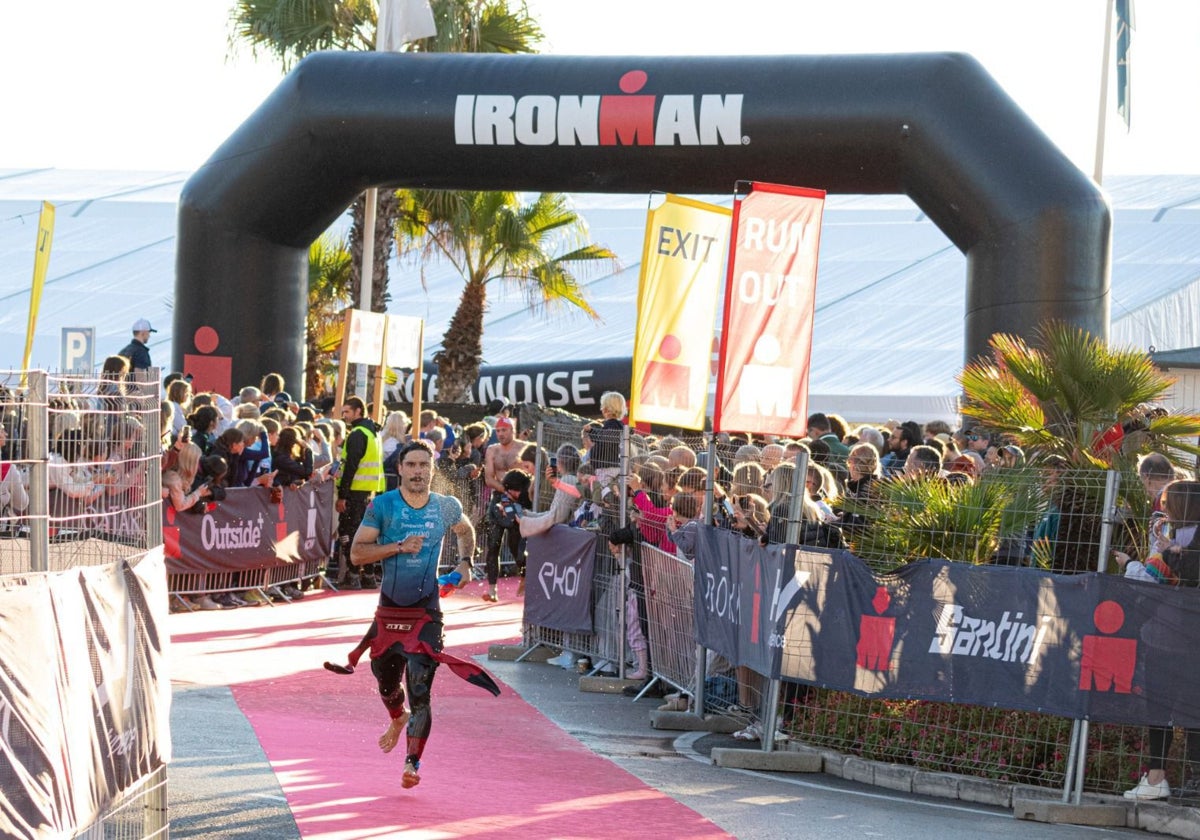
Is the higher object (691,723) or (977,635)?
(977,635)

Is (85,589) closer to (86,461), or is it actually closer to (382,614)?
(86,461)

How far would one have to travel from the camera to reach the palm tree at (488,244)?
81.9 feet

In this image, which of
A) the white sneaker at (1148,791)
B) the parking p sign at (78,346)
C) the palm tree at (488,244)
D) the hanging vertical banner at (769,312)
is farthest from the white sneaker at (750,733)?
the palm tree at (488,244)

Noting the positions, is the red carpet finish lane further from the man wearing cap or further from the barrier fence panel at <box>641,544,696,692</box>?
the man wearing cap

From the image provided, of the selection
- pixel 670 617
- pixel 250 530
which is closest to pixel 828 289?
pixel 250 530

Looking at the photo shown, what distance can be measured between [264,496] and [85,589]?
10.6 m

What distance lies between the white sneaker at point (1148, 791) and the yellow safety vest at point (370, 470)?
10.0 meters

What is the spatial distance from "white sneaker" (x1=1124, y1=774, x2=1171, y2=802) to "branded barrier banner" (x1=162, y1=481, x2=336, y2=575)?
27.3ft

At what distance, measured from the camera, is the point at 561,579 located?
1319 centimetres

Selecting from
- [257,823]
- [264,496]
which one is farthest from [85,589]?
[264,496]

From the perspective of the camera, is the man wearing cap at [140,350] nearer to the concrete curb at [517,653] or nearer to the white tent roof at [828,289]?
the concrete curb at [517,653]

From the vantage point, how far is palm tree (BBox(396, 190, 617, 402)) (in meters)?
25.0

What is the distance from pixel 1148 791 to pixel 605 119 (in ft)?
32.4

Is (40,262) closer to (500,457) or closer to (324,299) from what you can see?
(500,457)
